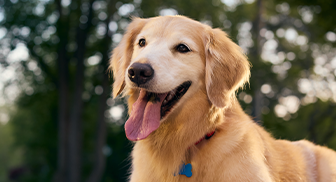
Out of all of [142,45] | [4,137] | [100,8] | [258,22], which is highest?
[142,45]

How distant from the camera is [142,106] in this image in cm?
286

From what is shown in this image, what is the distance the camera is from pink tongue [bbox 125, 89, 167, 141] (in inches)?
107

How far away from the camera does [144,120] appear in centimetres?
276

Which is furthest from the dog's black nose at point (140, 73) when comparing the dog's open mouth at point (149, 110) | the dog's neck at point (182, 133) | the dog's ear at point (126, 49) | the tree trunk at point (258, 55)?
the tree trunk at point (258, 55)

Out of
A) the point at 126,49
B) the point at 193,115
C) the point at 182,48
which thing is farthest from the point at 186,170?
the point at 126,49

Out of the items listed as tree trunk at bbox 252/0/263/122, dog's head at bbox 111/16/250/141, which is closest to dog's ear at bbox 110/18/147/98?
dog's head at bbox 111/16/250/141

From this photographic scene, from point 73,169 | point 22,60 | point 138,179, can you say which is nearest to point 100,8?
point 22,60

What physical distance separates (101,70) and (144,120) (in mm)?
13378

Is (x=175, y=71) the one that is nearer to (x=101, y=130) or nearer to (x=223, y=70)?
(x=223, y=70)

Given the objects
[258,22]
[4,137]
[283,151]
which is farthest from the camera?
[4,137]

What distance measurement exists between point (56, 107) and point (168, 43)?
18.0 meters

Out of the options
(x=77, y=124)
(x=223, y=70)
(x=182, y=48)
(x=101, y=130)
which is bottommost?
(x=101, y=130)

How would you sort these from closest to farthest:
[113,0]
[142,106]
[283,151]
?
[142,106], [283,151], [113,0]

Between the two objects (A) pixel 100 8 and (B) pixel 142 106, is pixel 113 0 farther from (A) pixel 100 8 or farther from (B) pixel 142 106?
(B) pixel 142 106
